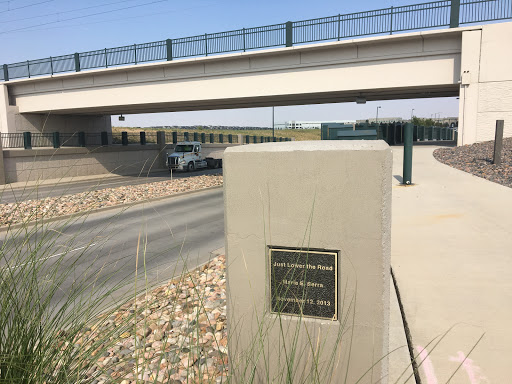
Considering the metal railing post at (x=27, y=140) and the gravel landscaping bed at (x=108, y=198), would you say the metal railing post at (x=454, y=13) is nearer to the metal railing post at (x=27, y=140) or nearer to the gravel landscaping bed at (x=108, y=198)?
the gravel landscaping bed at (x=108, y=198)

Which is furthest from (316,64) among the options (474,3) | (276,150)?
(276,150)

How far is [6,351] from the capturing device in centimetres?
235

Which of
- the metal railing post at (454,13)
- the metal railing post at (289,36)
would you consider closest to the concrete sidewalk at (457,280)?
the metal railing post at (454,13)

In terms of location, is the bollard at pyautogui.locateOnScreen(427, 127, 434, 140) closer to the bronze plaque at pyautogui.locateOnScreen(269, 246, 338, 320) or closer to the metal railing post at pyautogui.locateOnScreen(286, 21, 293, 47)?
the metal railing post at pyautogui.locateOnScreen(286, 21, 293, 47)

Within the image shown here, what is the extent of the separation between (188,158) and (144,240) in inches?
906

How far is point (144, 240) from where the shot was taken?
9.23m

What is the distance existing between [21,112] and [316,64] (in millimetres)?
24574

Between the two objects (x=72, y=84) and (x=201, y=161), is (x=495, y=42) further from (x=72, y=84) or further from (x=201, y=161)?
(x=72, y=84)

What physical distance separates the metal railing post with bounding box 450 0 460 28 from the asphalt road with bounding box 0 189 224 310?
14.3m

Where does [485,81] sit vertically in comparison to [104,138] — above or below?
above

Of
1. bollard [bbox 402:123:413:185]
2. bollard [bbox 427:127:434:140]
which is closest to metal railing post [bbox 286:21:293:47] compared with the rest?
bollard [bbox 402:123:413:185]

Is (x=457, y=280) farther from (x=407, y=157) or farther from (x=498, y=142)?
(x=498, y=142)

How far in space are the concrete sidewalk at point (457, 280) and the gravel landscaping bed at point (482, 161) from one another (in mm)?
3061

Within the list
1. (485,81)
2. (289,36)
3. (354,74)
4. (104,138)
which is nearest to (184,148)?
(104,138)
